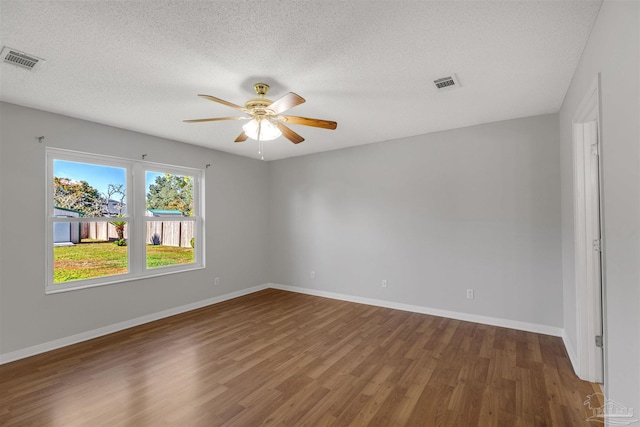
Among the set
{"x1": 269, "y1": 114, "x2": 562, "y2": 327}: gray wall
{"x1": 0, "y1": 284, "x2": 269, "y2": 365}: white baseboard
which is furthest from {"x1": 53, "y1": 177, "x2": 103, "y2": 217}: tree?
{"x1": 269, "y1": 114, "x2": 562, "y2": 327}: gray wall

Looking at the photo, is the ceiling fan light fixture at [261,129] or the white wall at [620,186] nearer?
the white wall at [620,186]

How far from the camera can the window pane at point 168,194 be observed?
4.21 m

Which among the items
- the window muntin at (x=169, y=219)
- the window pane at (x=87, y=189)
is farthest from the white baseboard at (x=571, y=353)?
the window pane at (x=87, y=189)

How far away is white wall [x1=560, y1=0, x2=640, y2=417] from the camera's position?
1.25 meters

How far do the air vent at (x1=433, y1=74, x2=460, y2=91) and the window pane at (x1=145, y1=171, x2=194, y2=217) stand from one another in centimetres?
388

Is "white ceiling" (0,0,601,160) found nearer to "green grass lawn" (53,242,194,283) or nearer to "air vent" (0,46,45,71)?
"air vent" (0,46,45,71)

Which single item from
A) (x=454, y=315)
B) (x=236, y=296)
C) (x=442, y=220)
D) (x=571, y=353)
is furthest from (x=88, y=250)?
(x=571, y=353)

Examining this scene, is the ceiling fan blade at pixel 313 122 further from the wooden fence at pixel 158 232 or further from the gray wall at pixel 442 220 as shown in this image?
the wooden fence at pixel 158 232

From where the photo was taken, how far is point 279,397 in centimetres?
226

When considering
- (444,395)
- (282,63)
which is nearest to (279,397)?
(444,395)

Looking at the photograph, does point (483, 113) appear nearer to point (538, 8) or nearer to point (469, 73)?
point (469, 73)

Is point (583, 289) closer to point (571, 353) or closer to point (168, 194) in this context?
point (571, 353)

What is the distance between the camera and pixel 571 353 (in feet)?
9.04

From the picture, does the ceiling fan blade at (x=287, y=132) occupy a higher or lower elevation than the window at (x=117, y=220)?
higher
